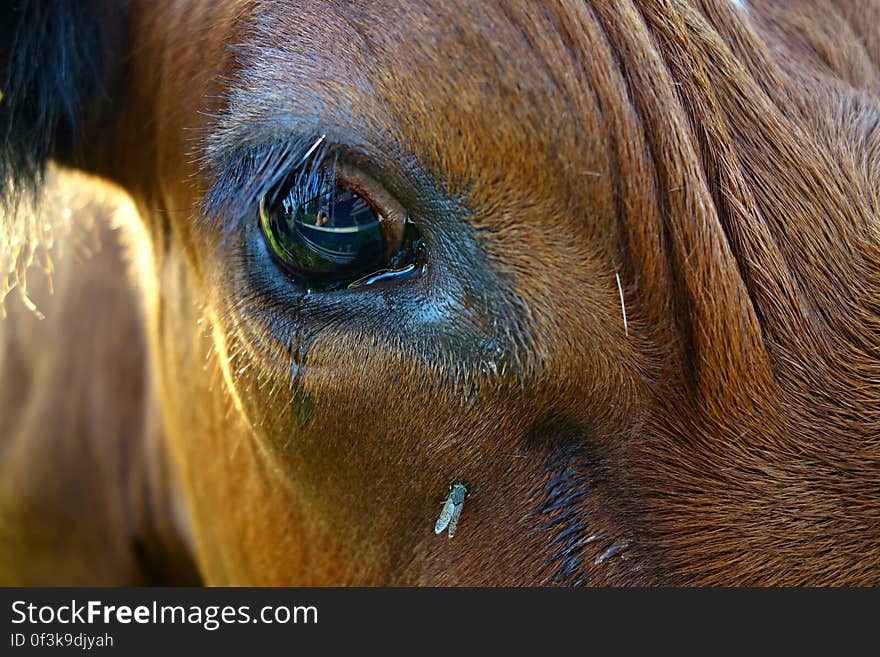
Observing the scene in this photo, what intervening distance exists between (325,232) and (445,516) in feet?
1.98

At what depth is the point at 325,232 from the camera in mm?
1510

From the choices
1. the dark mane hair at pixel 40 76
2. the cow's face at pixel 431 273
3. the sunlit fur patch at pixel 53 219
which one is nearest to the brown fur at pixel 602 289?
the cow's face at pixel 431 273

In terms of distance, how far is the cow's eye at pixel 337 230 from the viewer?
4.84 ft

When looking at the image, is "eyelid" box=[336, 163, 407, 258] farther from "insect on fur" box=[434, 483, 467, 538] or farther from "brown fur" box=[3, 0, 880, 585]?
"insect on fur" box=[434, 483, 467, 538]

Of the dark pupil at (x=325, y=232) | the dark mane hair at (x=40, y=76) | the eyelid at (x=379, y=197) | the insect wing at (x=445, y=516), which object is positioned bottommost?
the insect wing at (x=445, y=516)

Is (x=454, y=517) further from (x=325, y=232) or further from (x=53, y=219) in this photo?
(x=53, y=219)

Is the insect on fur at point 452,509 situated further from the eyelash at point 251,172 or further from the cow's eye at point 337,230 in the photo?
the eyelash at point 251,172

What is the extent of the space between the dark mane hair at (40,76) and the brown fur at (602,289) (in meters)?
0.48

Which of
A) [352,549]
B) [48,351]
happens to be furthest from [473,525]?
[48,351]

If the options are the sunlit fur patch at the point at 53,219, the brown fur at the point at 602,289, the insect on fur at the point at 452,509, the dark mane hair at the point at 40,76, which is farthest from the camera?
the sunlit fur patch at the point at 53,219

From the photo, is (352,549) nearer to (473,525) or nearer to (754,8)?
(473,525)

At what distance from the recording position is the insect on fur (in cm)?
159

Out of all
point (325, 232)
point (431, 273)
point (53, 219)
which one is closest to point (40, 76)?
point (53, 219)

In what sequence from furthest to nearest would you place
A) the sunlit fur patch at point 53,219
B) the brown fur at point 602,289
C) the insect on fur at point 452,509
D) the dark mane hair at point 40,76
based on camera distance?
the sunlit fur patch at point 53,219 → the dark mane hair at point 40,76 → the insect on fur at point 452,509 → the brown fur at point 602,289
